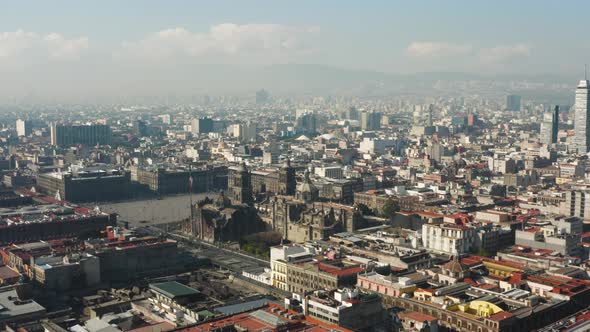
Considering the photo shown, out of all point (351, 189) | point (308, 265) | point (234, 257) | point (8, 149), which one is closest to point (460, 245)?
point (308, 265)

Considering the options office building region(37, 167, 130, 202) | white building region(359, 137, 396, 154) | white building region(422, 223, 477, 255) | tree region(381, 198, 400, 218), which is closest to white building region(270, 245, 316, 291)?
white building region(422, 223, 477, 255)

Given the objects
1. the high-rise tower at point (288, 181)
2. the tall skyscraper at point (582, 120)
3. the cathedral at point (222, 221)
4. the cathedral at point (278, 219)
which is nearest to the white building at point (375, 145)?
the tall skyscraper at point (582, 120)

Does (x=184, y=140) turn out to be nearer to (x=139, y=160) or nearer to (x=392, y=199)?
(x=139, y=160)

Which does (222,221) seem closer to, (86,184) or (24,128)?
(86,184)

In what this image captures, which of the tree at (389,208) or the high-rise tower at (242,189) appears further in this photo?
the high-rise tower at (242,189)

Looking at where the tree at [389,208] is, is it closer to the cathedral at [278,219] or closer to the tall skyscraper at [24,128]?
the cathedral at [278,219]

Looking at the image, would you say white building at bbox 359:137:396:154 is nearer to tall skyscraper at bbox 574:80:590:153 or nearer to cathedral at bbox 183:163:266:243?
tall skyscraper at bbox 574:80:590:153

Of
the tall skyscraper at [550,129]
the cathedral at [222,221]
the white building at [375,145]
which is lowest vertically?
the cathedral at [222,221]
